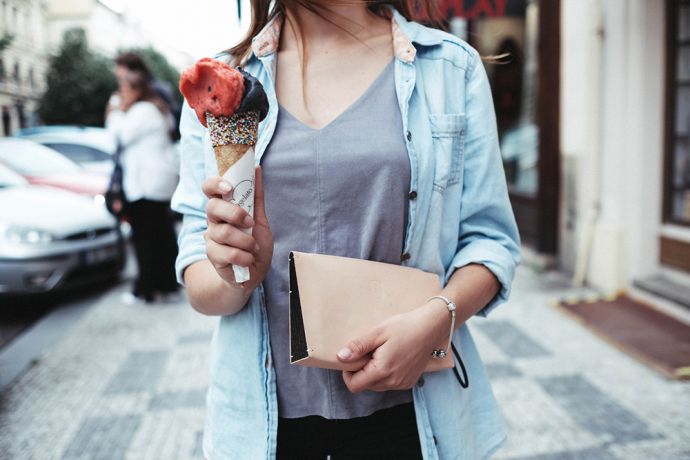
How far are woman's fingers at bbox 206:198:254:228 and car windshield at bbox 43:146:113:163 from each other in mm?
9927

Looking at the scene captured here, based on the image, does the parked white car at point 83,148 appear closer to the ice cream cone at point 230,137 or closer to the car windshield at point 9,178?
the car windshield at point 9,178

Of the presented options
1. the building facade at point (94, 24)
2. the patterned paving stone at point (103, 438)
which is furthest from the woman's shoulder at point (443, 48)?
the building facade at point (94, 24)

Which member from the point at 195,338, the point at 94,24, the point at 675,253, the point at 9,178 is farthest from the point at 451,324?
the point at 94,24

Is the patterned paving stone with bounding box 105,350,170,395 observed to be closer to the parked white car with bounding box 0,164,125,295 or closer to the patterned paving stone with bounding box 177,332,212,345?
the patterned paving stone with bounding box 177,332,212,345

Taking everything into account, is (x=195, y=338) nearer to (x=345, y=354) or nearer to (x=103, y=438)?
(x=103, y=438)

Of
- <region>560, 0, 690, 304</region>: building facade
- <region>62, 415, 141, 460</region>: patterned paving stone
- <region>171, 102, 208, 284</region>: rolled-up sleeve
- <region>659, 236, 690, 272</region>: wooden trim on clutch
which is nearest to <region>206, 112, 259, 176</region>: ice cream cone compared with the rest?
<region>171, 102, 208, 284</region>: rolled-up sleeve

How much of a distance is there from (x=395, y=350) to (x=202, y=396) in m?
3.32

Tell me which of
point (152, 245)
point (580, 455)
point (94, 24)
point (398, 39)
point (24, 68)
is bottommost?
point (580, 455)

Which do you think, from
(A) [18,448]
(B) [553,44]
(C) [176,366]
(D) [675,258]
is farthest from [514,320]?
(A) [18,448]

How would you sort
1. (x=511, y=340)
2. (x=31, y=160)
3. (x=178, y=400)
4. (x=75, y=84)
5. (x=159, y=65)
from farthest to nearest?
(x=159, y=65) < (x=75, y=84) < (x=31, y=160) < (x=511, y=340) < (x=178, y=400)

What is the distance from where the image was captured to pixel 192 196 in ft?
4.43

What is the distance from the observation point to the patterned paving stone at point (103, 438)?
11.4ft

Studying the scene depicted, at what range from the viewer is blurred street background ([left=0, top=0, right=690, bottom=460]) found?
3.70m

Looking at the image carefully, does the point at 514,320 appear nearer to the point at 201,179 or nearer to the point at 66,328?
the point at 66,328
